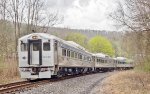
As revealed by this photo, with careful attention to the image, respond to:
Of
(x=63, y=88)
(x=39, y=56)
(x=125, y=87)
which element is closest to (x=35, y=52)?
(x=39, y=56)

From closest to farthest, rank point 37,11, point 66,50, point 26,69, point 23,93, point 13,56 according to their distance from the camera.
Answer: point 23,93 → point 26,69 → point 66,50 → point 13,56 → point 37,11

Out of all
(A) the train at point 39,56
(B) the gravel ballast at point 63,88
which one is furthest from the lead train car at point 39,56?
(B) the gravel ballast at point 63,88

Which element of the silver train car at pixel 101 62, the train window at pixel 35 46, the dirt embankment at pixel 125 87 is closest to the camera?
the dirt embankment at pixel 125 87

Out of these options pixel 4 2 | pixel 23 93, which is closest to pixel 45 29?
pixel 4 2

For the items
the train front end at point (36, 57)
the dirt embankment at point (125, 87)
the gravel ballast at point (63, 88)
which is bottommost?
the dirt embankment at point (125, 87)

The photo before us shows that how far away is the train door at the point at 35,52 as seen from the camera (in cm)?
2481

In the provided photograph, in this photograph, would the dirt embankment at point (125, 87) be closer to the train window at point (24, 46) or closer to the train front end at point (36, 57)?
the train front end at point (36, 57)

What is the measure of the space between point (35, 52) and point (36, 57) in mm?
434

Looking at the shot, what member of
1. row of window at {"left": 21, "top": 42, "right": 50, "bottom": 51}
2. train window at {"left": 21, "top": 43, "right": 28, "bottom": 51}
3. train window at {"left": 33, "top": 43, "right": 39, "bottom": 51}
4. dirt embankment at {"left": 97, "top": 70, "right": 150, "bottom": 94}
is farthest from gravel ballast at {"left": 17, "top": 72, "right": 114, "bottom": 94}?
train window at {"left": 21, "top": 43, "right": 28, "bottom": 51}

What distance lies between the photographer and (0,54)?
27969mm

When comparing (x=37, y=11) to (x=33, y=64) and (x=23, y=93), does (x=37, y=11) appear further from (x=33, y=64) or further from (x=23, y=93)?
(x=23, y=93)

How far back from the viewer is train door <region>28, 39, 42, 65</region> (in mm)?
24812

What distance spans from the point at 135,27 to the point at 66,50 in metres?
5.91

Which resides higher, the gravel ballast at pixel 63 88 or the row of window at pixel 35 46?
the row of window at pixel 35 46
